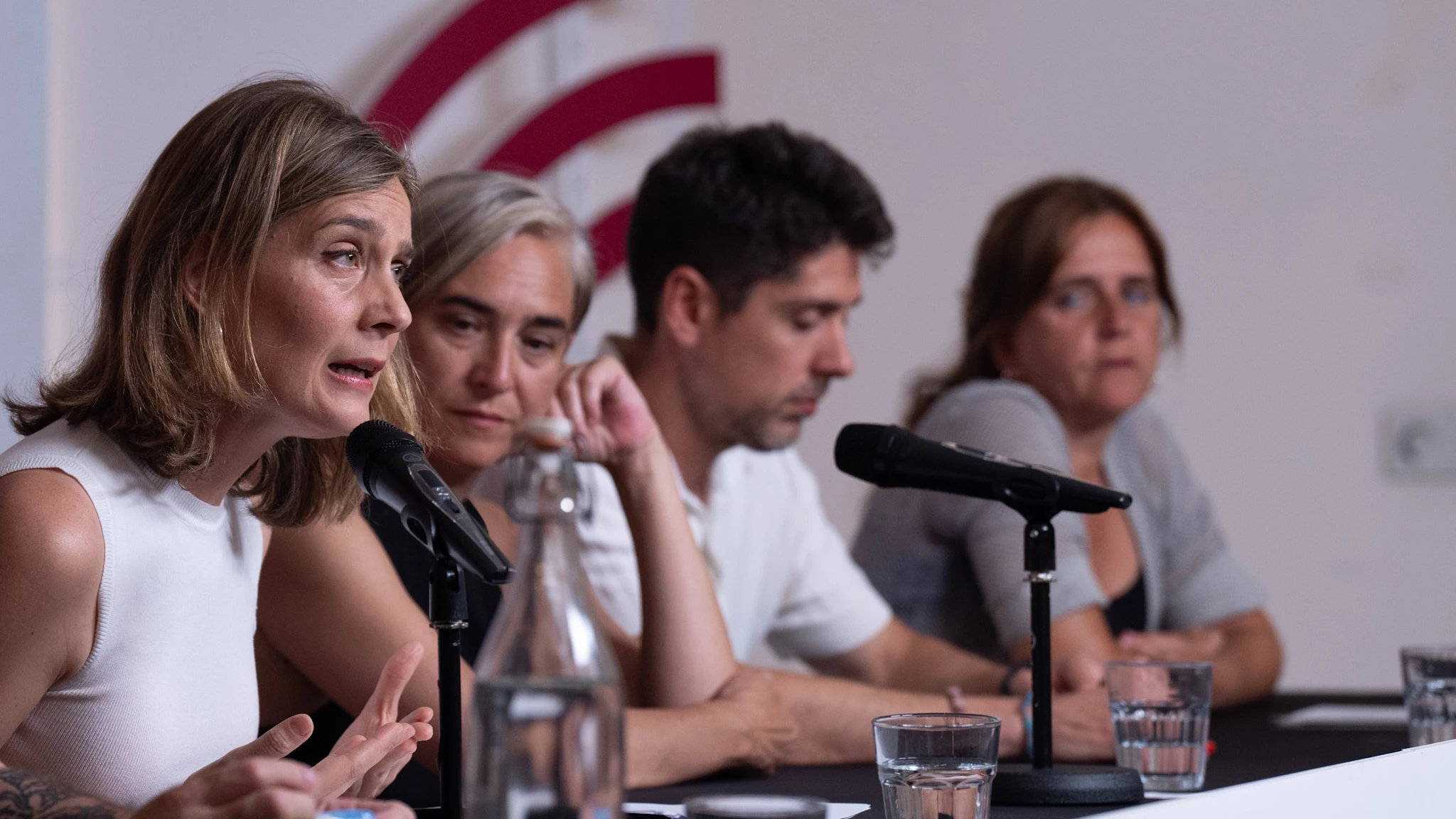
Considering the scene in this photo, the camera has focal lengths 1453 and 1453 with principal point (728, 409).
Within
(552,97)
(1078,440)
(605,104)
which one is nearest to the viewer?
(1078,440)

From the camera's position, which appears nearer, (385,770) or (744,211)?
(385,770)

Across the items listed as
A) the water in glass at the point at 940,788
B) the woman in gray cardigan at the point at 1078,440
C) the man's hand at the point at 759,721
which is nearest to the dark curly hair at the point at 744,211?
the woman in gray cardigan at the point at 1078,440

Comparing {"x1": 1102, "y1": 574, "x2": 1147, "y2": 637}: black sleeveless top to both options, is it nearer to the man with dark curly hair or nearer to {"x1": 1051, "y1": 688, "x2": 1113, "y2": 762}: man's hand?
the man with dark curly hair

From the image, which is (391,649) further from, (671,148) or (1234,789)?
(671,148)

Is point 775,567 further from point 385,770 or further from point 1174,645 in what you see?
point 385,770

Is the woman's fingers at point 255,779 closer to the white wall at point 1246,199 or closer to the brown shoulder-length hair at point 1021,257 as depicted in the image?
the brown shoulder-length hair at point 1021,257

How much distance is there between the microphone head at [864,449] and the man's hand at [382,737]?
365 millimetres

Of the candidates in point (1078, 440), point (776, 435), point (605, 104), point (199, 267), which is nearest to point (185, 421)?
point (199, 267)

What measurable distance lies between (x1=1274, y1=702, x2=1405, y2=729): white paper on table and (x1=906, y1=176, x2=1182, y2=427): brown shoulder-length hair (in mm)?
733

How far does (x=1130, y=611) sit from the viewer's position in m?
2.26

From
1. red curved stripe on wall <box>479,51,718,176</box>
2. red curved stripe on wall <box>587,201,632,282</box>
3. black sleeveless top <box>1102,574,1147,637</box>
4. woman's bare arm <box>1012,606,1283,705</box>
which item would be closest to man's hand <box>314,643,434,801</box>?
woman's bare arm <box>1012,606,1283,705</box>

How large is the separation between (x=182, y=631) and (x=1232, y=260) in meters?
2.70

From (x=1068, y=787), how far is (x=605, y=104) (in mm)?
2231

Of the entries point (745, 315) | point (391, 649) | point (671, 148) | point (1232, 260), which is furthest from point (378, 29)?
point (1232, 260)
